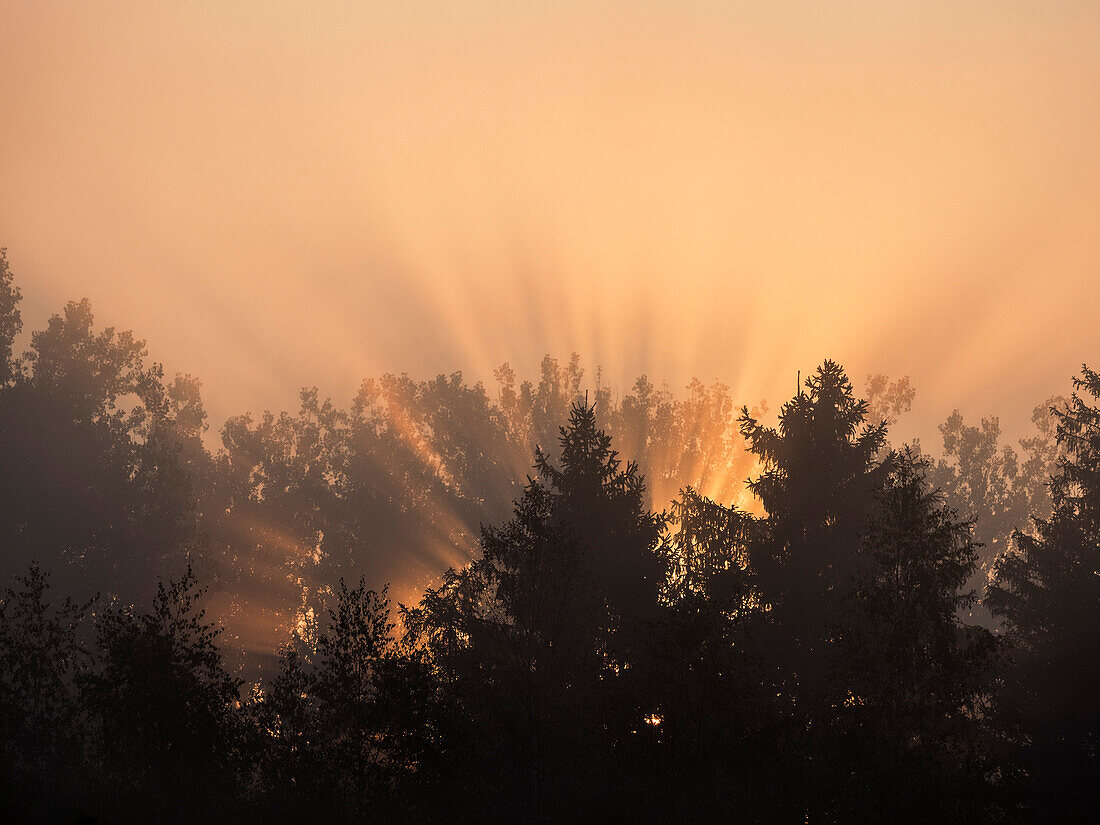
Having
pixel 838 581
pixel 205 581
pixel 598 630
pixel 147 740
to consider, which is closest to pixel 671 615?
pixel 598 630

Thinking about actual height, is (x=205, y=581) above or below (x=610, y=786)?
above

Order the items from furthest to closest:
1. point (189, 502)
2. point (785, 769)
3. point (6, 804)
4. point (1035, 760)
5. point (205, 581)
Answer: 1. point (205, 581)
2. point (189, 502)
3. point (1035, 760)
4. point (785, 769)
5. point (6, 804)

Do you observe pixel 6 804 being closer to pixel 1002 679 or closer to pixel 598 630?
pixel 598 630

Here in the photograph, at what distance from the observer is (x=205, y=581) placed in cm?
5794

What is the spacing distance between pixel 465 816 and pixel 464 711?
2.72 m

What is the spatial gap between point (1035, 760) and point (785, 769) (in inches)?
383

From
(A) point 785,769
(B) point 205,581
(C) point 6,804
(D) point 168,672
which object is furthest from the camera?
(B) point 205,581

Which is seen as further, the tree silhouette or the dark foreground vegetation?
the tree silhouette

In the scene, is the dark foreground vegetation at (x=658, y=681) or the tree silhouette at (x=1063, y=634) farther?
the tree silhouette at (x=1063, y=634)

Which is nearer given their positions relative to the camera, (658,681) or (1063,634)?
(658,681)

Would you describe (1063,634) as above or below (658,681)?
above

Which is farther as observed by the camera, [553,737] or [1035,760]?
[1035,760]

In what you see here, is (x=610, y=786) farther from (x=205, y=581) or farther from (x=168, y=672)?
(x=205, y=581)

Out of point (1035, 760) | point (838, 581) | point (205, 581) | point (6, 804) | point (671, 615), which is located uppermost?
point (205, 581)
